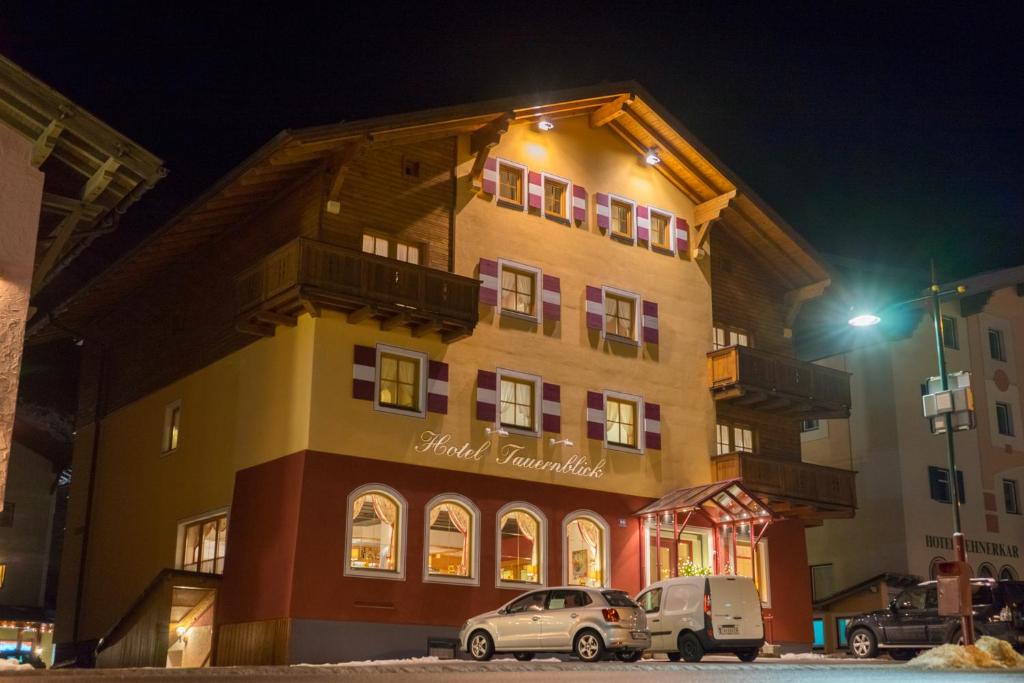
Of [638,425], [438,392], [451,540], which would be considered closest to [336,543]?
[451,540]

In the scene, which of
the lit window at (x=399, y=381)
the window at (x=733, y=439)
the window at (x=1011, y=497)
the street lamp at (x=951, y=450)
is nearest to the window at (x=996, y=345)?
the window at (x=1011, y=497)

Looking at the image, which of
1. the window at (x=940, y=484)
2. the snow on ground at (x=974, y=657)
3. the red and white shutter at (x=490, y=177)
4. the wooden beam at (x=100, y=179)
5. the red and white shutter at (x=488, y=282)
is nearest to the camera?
the wooden beam at (x=100, y=179)

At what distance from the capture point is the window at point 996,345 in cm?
4791

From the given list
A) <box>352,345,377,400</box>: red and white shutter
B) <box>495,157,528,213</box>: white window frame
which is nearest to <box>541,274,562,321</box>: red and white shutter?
<box>495,157,528,213</box>: white window frame

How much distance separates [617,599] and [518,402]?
9.03 meters

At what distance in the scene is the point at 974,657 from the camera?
20.8 metres

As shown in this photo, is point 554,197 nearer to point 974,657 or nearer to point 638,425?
point 638,425

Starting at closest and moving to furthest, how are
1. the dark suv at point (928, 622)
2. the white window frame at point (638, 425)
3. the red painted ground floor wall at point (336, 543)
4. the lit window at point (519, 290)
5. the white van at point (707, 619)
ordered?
the white van at point (707, 619) < the dark suv at point (928, 622) < the red painted ground floor wall at point (336, 543) < the lit window at point (519, 290) < the white window frame at point (638, 425)

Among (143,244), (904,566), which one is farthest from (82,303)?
(904,566)

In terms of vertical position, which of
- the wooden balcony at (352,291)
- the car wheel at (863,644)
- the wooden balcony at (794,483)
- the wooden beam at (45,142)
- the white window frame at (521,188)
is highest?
the white window frame at (521,188)

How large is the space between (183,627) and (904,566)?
984 inches

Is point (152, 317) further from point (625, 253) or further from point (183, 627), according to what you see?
point (625, 253)

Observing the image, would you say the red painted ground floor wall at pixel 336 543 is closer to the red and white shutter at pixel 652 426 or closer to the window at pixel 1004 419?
the red and white shutter at pixel 652 426

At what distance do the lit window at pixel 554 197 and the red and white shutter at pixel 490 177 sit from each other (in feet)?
5.88
